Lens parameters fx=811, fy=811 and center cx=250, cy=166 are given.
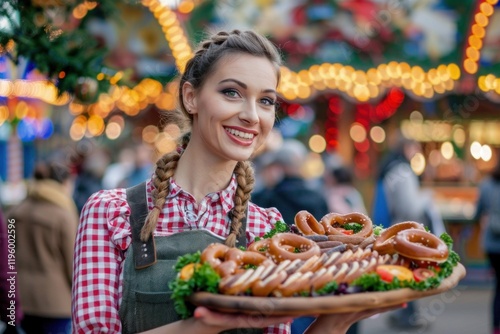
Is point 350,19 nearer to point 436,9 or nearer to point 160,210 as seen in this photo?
point 436,9

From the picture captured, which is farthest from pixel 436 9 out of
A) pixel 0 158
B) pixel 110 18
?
pixel 0 158

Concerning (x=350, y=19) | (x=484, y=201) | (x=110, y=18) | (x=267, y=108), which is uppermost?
(x=350, y=19)

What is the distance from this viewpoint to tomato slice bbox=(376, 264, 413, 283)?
2074 mm

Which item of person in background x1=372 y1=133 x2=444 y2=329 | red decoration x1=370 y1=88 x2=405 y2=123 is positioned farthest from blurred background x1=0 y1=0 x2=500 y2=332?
person in background x1=372 y1=133 x2=444 y2=329

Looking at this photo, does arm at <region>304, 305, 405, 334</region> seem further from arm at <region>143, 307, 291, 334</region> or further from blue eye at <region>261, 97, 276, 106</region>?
blue eye at <region>261, 97, 276, 106</region>

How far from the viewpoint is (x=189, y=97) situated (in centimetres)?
249

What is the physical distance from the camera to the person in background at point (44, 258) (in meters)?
5.18

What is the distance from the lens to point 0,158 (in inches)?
580

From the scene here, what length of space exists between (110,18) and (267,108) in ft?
6.75

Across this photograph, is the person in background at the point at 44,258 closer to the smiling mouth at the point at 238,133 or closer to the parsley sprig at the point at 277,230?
the parsley sprig at the point at 277,230

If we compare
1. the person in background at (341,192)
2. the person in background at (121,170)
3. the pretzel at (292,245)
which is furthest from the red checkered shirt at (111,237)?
the person in background at (121,170)

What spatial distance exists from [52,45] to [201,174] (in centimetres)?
149

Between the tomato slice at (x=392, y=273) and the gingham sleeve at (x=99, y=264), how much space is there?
718mm

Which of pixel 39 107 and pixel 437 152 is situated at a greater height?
pixel 39 107
